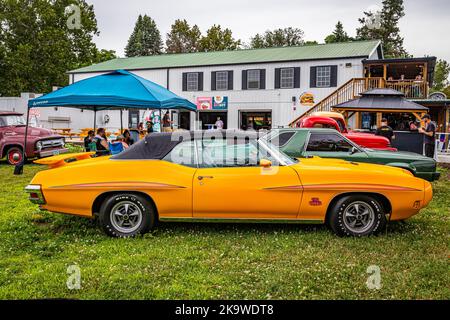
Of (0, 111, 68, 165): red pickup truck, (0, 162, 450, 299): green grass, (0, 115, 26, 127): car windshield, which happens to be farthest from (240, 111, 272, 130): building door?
(0, 162, 450, 299): green grass

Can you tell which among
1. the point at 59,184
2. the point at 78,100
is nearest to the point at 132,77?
the point at 78,100

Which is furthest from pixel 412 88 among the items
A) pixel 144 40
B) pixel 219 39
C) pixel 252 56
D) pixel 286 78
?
pixel 144 40

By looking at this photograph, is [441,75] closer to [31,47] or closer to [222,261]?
[31,47]

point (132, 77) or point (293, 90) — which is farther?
point (293, 90)

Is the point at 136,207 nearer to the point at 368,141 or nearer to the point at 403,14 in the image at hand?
the point at 368,141

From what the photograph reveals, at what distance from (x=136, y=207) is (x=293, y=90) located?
2117 cm

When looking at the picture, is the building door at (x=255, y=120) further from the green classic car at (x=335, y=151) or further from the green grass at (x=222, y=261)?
the green grass at (x=222, y=261)

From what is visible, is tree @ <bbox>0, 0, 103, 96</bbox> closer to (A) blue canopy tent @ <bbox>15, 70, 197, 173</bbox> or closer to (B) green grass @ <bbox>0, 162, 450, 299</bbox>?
(A) blue canopy tent @ <bbox>15, 70, 197, 173</bbox>

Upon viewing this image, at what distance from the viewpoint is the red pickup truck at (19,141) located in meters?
13.7

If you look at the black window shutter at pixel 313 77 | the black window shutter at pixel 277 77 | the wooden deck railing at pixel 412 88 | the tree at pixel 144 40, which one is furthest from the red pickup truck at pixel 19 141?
the tree at pixel 144 40

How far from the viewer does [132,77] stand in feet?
32.0

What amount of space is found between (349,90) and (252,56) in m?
8.32

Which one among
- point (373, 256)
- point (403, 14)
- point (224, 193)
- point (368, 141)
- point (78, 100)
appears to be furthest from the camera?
point (403, 14)

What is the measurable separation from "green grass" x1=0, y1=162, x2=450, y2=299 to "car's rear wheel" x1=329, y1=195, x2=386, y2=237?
0.58 feet
